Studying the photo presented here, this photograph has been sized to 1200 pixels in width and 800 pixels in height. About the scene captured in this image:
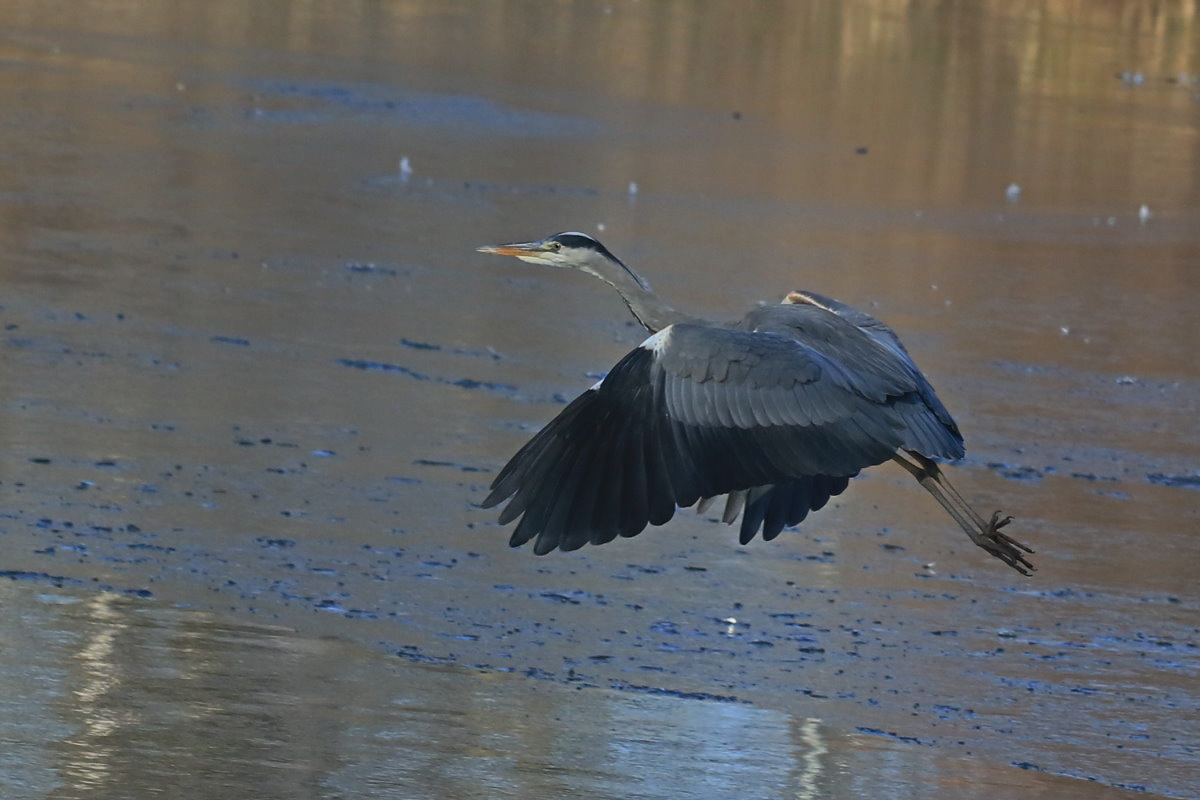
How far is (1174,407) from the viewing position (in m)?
10.1

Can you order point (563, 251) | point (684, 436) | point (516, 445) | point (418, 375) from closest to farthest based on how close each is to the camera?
point (684, 436) → point (563, 251) → point (516, 445) → point (418, 375)

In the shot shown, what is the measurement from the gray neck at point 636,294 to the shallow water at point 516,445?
1.01m

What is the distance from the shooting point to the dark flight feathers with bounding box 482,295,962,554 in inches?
209

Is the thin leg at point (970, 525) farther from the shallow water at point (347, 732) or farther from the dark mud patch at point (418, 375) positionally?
the dark mud patch at point (418, 375)

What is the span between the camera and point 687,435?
548 centimetres

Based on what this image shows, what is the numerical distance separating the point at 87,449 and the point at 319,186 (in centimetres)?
642

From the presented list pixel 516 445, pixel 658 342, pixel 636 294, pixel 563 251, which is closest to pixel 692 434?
pixel 658 342

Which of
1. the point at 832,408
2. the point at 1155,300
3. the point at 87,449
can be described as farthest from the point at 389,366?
the point at 1155,300

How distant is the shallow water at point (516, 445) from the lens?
5.61 m

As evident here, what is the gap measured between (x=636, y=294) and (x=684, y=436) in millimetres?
916

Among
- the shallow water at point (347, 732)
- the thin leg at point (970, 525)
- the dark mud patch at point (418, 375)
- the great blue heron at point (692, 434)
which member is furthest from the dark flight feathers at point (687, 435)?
the dark mud patch at point (418, 375)

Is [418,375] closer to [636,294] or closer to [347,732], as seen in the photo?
[636,294]

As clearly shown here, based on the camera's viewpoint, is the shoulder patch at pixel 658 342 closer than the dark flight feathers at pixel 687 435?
No

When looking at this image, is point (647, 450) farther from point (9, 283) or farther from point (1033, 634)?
point (9, 283)
